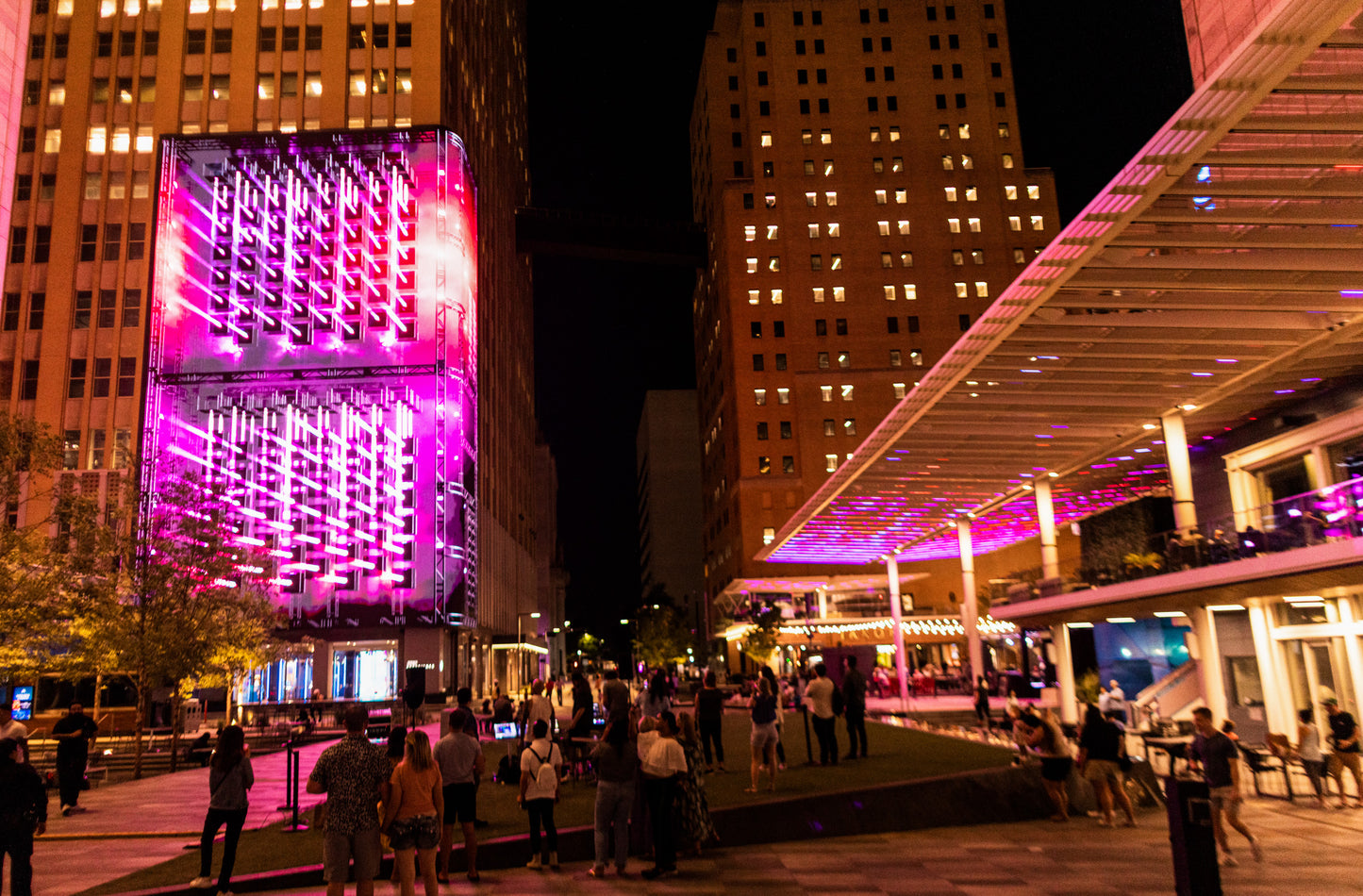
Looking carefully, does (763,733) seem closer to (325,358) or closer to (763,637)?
(325,358)

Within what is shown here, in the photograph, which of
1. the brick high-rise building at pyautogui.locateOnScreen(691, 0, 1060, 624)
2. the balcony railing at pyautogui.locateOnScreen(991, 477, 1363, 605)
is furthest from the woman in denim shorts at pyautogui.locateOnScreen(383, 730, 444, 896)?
the brick high-rise building at pyautogui.locateOnScreen(691, 0, 1060, 624)

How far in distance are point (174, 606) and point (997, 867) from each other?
70.9 feet

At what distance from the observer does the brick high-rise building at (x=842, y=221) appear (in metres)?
74.6

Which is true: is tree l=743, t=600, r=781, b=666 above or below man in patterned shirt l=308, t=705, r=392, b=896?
above

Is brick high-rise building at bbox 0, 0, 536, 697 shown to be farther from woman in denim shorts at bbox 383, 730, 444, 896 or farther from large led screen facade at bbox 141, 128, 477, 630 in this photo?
woman in denim shorts at bbox 383, 730, 444, 896

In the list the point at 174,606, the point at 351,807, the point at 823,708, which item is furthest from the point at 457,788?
the point at 174,606

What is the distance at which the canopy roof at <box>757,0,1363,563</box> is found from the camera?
10125 millimetres

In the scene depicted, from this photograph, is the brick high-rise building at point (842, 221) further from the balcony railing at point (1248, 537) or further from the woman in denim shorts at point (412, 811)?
the woman in denim shorts at point (412, 811)

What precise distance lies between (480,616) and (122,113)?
107 ft

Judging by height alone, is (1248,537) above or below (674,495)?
below

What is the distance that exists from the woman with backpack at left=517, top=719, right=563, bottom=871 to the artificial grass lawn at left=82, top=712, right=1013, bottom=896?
696mm

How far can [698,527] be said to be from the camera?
5482 inches

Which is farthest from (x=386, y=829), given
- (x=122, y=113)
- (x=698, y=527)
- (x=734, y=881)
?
(x=698, y=527)

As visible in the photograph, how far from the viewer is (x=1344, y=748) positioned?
13680 millimetres
